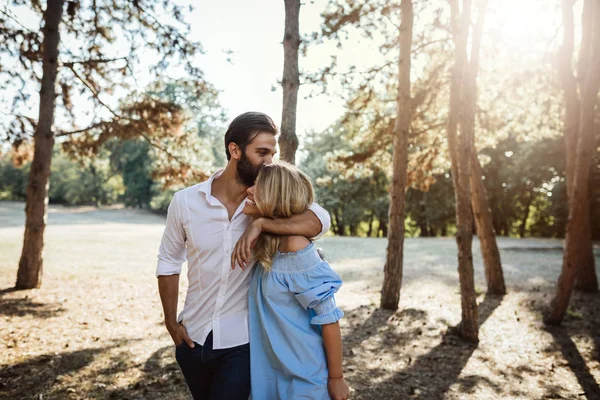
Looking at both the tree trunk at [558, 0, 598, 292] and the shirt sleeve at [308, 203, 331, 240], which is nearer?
the shirt sleeve at [308, 203, 331, 240]

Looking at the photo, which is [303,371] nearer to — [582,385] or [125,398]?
[125,398]

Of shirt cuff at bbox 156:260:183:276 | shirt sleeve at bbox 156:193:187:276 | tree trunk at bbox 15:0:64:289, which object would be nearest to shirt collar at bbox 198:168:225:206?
shirt sleeve at bbox 156:193:187:276

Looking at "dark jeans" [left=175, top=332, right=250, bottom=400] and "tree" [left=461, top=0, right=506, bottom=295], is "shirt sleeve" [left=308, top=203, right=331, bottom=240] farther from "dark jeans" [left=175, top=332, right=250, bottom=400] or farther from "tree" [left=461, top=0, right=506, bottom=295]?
"tree" [left=461, top=0, right=506, bottom=295]

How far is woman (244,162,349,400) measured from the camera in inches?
74.4

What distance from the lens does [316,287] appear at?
1901mm

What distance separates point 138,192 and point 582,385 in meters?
47.4

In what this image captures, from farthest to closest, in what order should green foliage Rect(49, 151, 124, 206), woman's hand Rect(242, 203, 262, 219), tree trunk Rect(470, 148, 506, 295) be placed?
1. green foliage Rect(49, 151, 124, 206)
2. tree trunk Rect(470, 148, 506, 295)
3. woman's hand Rect(242, 203, 262, 219)

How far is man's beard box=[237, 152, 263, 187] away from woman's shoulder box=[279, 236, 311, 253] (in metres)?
A: 0.42

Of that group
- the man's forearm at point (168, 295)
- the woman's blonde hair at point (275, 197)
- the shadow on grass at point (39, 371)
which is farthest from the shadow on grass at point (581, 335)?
the shadow on grass at point (39, 371)

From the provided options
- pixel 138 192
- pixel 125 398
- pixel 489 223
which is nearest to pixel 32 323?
pixel 125 398

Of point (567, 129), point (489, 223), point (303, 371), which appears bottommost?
point (303, 371)

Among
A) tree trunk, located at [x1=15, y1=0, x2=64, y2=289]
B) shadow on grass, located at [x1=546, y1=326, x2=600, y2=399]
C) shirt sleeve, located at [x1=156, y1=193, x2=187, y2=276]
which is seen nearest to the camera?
shirt sleeve, located at [x1=156, y1=193, x2=187, y2=276]

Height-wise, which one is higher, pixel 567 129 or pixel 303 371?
pixel 567 129

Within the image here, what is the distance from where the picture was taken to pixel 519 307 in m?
8.76
